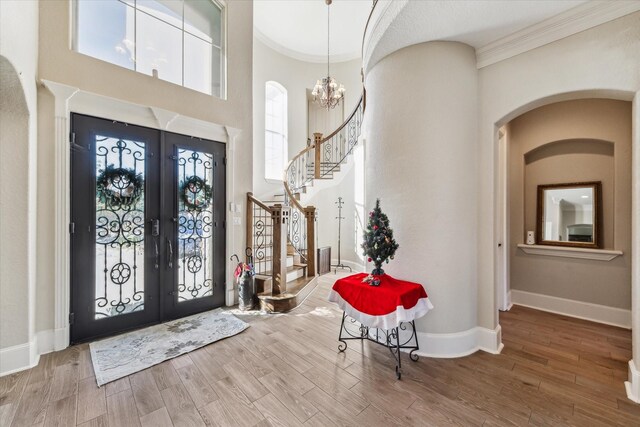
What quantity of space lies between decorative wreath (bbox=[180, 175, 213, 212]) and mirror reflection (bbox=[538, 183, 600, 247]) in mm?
5007

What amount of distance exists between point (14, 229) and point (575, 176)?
6608mm

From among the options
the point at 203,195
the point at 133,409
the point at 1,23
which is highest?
the point at 1,23

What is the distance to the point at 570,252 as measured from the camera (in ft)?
12.3

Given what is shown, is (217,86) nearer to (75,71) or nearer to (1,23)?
(75,71)

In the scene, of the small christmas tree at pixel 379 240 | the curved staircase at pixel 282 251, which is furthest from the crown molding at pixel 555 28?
the curved staircase at pixel 282 251

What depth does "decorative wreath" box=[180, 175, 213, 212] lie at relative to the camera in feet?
11.8

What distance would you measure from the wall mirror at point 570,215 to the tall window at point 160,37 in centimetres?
524

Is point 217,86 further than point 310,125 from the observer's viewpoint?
No

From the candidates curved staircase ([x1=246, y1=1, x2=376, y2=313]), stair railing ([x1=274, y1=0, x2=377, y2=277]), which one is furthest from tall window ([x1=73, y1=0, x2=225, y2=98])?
stair railing ([x1=274, y1=0, x2=377, y2=277])

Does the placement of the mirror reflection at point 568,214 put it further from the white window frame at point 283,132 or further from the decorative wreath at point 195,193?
the white window frame at point 283,132

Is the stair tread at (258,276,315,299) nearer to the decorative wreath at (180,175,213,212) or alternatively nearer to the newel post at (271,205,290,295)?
the newel post at (271,205,290,295)

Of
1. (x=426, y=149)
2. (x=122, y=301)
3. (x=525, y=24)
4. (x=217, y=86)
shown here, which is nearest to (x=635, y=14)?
(x=525, y=24)

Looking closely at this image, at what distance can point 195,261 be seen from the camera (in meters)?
3.68

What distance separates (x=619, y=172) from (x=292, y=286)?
15.5 ft
